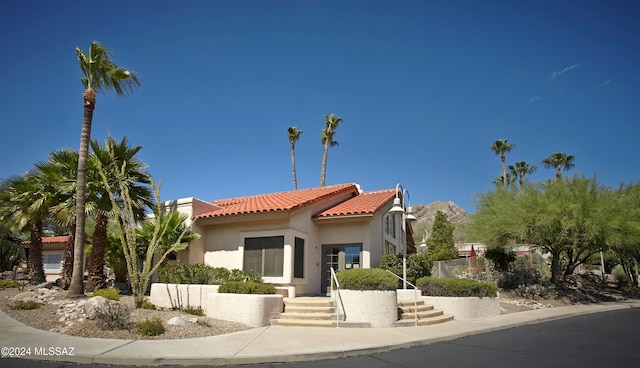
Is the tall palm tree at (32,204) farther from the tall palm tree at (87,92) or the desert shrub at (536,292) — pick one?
the desert shrub at (536,292)

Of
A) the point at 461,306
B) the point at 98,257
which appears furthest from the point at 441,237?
the point at 98,257

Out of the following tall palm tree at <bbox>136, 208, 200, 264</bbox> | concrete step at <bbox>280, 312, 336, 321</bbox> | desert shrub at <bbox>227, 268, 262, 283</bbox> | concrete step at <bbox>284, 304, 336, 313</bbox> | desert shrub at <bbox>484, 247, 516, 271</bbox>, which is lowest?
concrete step at <bbox>280, 312, 336, 321</bbox>

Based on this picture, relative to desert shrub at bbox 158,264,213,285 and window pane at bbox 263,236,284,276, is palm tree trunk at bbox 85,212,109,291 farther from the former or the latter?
window pane at bbox 263,236,284,276

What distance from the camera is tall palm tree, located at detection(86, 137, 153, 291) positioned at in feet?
46.6

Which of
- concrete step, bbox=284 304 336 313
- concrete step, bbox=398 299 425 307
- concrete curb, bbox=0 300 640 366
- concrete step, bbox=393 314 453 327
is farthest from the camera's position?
concrete step, bbox=398 299 425 307

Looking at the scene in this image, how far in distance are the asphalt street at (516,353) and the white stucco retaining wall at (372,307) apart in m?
2.13

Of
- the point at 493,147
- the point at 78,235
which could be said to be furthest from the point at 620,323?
the point at 493,147

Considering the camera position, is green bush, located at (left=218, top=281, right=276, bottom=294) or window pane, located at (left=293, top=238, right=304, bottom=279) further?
window pane, located at (left=293, top=238, right=304, bottom=279)

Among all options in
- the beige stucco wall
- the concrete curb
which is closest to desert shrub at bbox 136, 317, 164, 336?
the concrete curb

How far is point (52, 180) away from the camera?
1484cm

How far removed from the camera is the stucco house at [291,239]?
14805mm

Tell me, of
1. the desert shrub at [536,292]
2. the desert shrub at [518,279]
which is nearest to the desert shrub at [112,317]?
the desert shrub at [536,292]

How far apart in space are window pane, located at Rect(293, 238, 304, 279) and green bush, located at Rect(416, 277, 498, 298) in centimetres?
447

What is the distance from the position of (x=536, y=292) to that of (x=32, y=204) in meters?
22.7
